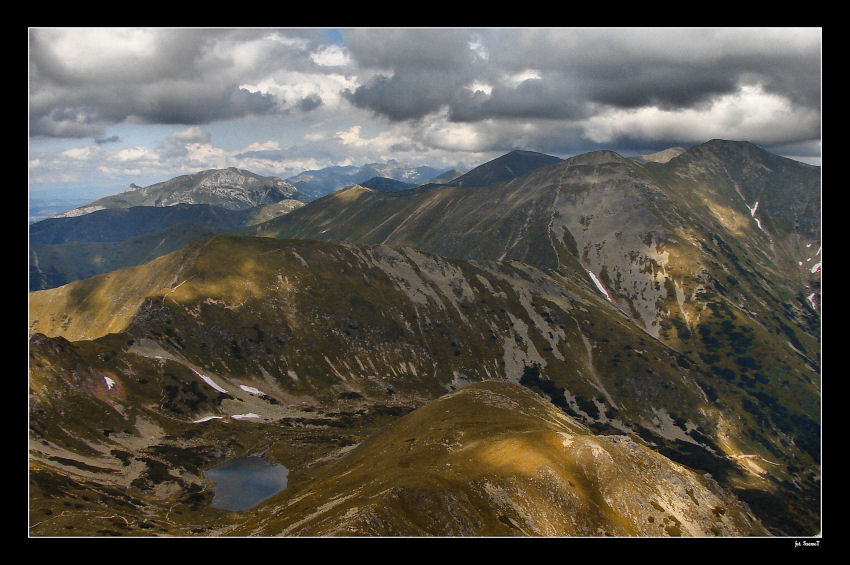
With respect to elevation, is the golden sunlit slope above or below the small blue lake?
above

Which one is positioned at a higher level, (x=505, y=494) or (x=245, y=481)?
(x=505, y=494)

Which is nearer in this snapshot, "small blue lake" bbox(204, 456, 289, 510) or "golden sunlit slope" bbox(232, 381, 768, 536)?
"golden sunlit slope" bbox(232, 381, 768, 536)

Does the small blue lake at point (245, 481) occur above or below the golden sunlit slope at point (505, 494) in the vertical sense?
below

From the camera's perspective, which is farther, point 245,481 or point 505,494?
point 245,481
